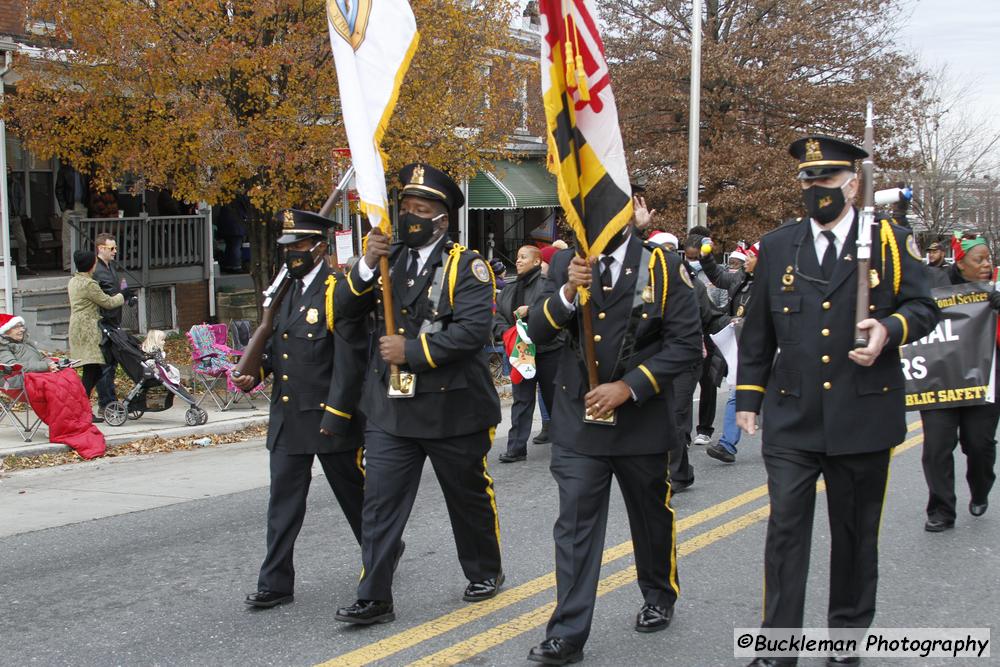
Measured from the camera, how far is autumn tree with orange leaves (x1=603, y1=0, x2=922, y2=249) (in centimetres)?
2506

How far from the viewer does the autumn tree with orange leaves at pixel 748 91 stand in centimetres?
2506

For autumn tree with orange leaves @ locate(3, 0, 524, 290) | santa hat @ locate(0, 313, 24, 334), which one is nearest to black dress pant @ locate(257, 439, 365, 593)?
santa hat @ locate(0, 313, 24, 334)

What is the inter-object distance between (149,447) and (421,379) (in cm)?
636

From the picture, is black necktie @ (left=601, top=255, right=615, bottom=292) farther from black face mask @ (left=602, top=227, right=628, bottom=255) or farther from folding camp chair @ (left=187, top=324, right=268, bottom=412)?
folding camp chair @ (left=187, top=324, right=268, bottom=412)

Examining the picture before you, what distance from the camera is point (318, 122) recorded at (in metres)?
14.9

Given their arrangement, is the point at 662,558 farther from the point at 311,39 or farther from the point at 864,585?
the point at 311,39

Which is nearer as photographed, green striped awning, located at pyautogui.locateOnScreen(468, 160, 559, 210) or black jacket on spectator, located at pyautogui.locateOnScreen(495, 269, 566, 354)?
black jacket on spectator, located at pyautogui.locateOnScreen(495, 269, 566, 354)

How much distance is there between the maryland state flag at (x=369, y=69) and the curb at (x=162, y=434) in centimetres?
605

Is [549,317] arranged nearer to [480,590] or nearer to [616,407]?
[616,407]

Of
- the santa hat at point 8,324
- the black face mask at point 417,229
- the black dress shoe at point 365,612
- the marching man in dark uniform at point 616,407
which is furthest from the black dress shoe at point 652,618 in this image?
the santa hat at point 8,324

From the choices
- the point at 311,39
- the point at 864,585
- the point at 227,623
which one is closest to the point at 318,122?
the point at 311,39

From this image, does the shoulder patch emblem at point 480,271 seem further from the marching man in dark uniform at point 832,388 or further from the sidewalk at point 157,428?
the sidewalk at point 157,428

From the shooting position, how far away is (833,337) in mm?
4504

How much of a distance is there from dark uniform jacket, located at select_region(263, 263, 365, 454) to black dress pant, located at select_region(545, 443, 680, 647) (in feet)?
3.69
